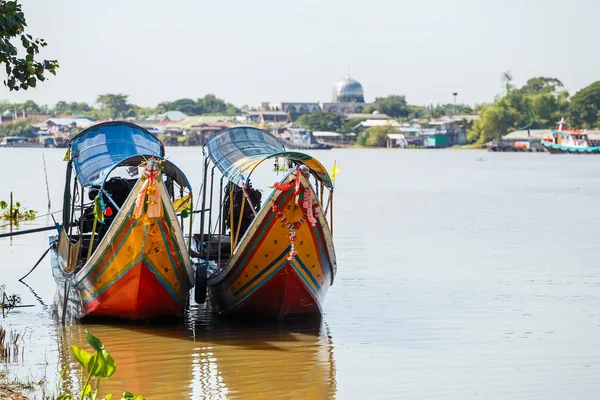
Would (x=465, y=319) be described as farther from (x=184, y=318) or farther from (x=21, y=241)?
(x=21, y=241)

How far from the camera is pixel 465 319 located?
15680 millimetres

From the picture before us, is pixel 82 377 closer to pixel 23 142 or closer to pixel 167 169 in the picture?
pixel 167 169

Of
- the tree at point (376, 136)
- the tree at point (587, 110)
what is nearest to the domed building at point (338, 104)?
the tree at point (376, 136)

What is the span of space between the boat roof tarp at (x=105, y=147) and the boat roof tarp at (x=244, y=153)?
1.03m

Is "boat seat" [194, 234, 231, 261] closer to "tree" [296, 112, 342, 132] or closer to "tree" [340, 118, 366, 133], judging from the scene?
"tree" [340, 118, 366, 133]

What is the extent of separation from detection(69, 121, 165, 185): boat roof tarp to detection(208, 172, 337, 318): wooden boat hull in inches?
97.1

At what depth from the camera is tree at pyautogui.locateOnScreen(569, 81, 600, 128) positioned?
134250 millimetres

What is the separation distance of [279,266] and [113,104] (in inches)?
6993

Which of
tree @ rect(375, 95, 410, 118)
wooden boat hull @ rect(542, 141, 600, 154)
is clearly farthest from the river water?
tree @ rect(375, 95, 410, 118)

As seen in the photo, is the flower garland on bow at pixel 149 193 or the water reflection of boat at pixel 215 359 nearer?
the water reflection of boat at pixel 215 359

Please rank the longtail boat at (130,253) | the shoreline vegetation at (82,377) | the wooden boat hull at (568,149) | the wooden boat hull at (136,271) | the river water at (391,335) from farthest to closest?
the wooden boat hull at (568,149) → the wooden boat hull at (136,271) → the longtail boat at (130,253) → the river water at (391,335) → the shoreline vegetation at (82,377)

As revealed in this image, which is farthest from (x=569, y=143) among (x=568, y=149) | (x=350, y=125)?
(x=350, y=125)

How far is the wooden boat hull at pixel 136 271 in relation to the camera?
13.6 metres

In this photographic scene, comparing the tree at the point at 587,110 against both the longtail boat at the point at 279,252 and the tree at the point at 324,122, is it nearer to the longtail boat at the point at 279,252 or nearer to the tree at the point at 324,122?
the tree at the point at 324,122
